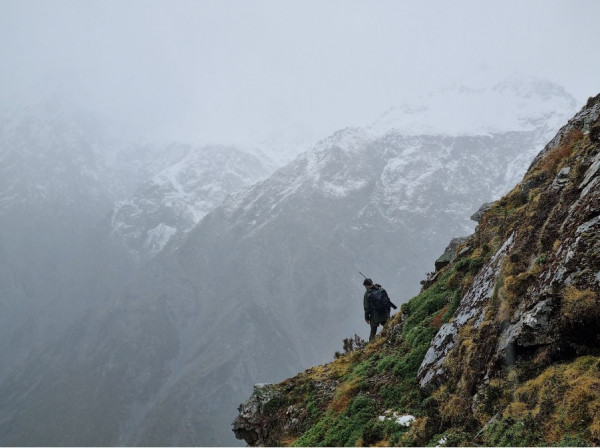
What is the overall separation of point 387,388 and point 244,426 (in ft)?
27.9

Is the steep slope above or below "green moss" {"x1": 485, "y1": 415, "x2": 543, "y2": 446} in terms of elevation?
above

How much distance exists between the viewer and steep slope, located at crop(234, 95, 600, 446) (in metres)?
8.27

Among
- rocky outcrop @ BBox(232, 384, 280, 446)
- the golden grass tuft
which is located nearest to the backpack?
rocky outcrop @ BBox(232, 384, 280, 446)

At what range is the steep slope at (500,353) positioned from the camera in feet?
27.1

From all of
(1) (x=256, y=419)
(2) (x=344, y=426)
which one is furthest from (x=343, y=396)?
→ (1) (x=256, y=419)

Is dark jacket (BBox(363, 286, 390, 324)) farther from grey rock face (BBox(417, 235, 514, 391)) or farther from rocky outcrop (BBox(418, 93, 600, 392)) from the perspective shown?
grey rock face (BBox(417, 235, 514, 391))

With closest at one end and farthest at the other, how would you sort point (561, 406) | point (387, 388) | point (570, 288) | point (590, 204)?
point (561, 406)
point (570, 288)
point (590, 204)
point (387, 388)

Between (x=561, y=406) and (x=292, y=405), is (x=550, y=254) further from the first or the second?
(x=292, y=405)

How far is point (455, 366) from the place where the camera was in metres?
11.8

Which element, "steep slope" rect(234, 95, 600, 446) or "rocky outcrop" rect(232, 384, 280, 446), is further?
"rocky outcrop" rect(232, 384, 280, 446)

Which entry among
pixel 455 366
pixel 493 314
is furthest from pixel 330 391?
pixel 493 314

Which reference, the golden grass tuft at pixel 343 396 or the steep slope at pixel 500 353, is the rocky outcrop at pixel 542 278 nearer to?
the steep slope at pixel 500 353

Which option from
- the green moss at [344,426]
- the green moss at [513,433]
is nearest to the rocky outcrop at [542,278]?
the green moss at [513,433]

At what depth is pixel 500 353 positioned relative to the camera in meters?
10.1
